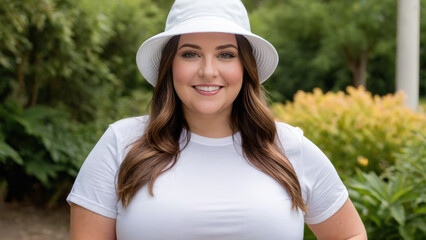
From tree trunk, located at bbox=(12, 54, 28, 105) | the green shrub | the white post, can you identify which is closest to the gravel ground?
the green shrub

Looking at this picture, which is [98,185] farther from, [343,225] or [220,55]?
[343,225]

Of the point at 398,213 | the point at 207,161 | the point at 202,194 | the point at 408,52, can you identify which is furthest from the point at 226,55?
the point at 408,52

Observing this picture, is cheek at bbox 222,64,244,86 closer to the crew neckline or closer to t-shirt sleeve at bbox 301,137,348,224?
the crew neckline

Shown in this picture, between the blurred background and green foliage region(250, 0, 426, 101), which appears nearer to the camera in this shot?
the blurred background

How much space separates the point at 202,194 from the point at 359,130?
13.4 feet

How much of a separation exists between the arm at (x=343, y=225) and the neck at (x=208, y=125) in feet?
1.65

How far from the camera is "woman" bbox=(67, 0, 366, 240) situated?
71.9 inches

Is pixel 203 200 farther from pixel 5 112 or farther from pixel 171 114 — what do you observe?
pixel 5 112

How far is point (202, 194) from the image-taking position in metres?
1.85

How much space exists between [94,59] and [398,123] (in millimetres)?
3329

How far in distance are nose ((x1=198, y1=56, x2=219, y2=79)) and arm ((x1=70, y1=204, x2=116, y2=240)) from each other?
0.60m

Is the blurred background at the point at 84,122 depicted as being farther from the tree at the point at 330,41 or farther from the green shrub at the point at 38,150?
the tree at the point at 330,41

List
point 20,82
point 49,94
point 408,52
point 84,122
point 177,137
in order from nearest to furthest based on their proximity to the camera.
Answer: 1. point 177,137
2. point 20,82
3. point 49,94
4. point 84,122
5. point 408,52

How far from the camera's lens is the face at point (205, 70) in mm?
1879
